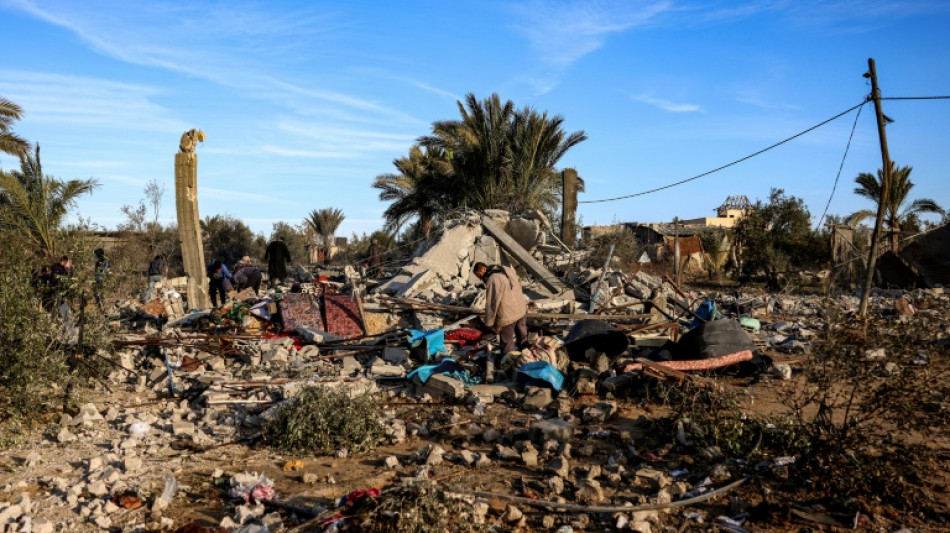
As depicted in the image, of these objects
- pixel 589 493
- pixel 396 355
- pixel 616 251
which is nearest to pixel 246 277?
pixel 396 355

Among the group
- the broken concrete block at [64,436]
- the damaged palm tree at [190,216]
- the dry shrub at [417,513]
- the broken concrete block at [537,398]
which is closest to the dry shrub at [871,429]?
the dry shrub at [417,513]

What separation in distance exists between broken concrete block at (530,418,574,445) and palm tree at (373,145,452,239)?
20342 millimetres

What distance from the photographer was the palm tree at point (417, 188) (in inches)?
1042

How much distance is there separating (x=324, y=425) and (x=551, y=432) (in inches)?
73.3

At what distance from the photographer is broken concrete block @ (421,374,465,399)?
300 inches

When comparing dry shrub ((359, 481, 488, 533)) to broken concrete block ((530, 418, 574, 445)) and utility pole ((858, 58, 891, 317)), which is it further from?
utility pole ((858, 58, 891, 317))

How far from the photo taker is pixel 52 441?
6090 millimetres

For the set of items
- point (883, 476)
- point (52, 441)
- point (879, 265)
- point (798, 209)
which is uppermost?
point (798, 209)

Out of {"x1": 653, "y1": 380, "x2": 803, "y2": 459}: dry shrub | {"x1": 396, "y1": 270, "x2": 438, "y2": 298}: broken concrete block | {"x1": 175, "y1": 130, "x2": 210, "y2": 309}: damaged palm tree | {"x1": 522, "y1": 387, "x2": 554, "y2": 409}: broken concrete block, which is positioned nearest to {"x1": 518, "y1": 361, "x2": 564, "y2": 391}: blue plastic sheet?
{"x1": 522, "y1": 387, "x2": 554, "y2": 409}: broken concrete block

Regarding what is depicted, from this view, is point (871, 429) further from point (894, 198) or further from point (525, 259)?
point (894, 198)

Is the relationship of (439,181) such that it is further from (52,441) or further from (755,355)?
(52,441)

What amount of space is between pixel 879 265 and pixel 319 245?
2599 centimetres

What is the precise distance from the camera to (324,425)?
5.87m

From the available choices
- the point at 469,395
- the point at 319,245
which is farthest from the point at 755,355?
the point at 319,245
